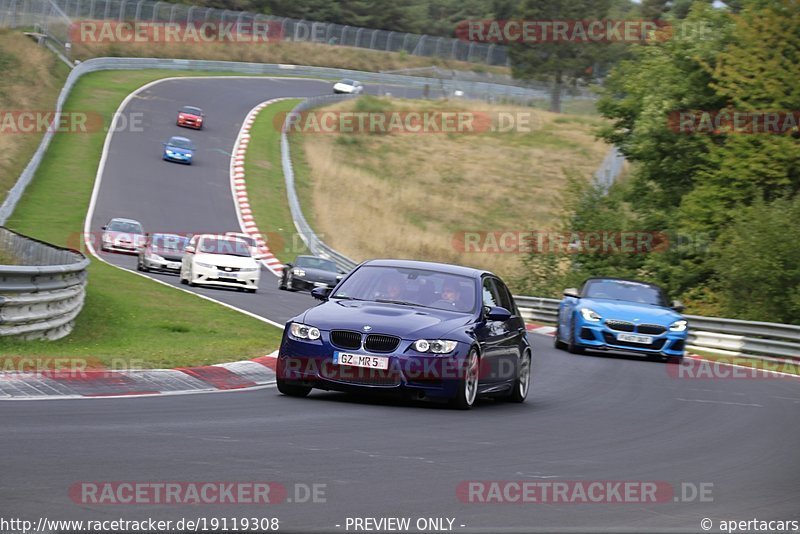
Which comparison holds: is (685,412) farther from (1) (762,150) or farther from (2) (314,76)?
(2) (314,76)

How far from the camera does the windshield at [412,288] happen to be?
1280cm

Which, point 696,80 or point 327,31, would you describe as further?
point 327,31

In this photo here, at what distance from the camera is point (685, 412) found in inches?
553

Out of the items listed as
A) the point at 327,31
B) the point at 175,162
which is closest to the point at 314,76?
the point at 327,31

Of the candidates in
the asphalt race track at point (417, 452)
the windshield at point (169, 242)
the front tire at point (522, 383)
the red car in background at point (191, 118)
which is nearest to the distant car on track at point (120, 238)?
the windshield at point (169, 242)

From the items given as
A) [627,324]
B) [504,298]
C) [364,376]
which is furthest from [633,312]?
[364,376]

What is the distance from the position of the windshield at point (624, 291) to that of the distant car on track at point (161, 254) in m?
13.9

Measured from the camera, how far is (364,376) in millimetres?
11727

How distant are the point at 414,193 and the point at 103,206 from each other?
21.7 meters

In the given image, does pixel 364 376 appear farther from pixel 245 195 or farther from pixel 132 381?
pixel 245 195

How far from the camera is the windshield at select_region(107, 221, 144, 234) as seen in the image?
3909 cm

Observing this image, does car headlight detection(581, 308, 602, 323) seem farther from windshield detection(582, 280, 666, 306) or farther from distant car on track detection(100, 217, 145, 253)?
distant car on track detection(100, 217, 145, 253)

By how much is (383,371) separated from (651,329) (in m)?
11.2

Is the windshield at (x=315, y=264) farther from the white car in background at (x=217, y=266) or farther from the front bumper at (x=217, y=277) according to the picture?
the front bumper at (x=217, y=277)
